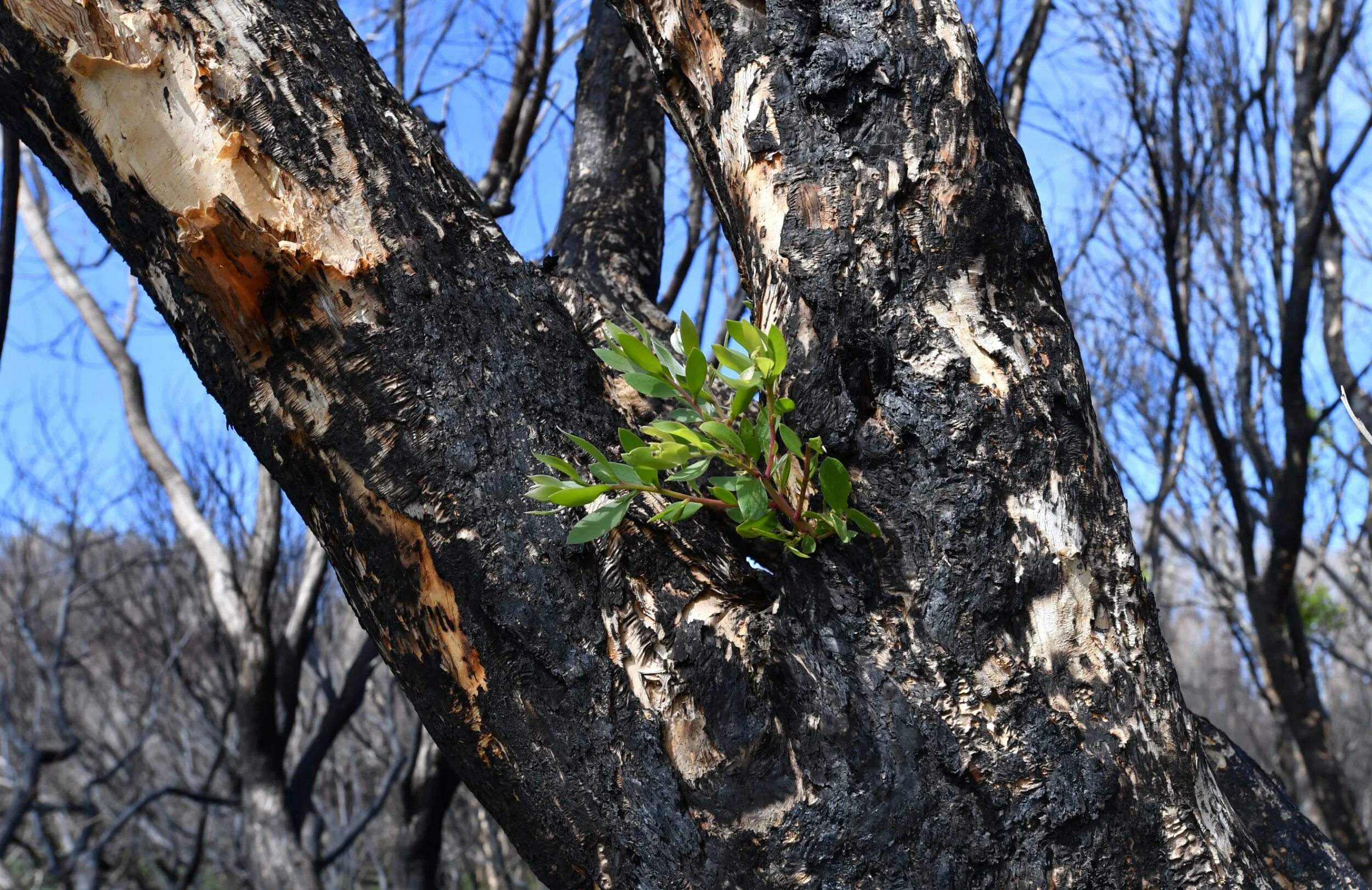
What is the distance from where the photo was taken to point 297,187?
0.90 metres

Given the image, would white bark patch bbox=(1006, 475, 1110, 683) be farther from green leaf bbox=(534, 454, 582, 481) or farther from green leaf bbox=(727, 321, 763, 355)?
green leaf bbox=(534, 454, 582, 481)

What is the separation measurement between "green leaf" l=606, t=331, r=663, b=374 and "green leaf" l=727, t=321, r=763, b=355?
0.07 meters

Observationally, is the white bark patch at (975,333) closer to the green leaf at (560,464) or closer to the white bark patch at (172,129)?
the green leaf at (560,464)

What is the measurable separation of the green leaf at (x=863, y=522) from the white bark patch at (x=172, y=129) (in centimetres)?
50

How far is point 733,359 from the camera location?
0.86 meters

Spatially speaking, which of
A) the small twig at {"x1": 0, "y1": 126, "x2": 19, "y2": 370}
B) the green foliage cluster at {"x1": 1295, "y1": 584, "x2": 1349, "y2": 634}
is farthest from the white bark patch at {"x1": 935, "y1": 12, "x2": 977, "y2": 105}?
the green foliage cluster at {"x1": 1295, "y1": 584, "x2": 1349, "y2": 634}

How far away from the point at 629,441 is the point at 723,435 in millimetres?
85

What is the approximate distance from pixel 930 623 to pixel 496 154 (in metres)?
3.14

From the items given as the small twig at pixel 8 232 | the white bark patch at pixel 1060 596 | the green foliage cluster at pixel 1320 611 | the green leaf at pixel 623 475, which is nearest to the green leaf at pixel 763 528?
the green leaf at pixel 623 475

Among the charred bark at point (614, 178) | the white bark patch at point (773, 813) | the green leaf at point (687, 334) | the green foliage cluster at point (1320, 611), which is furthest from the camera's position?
the green foliage cluster at point (1320, 611)

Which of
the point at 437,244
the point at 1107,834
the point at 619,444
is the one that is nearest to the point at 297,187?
the point at 437,244

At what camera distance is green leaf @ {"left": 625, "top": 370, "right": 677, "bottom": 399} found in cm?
88

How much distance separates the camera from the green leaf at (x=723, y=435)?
2.75ft

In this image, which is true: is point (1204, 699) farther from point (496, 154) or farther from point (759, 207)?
point (759, 207)
